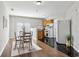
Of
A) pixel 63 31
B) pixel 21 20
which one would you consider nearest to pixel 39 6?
pixel 63 31

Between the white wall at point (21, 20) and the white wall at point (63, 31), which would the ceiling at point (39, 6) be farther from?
the white wall at point (21, 20)

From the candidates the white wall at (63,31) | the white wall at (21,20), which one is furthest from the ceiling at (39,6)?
the white wall at (21,20)

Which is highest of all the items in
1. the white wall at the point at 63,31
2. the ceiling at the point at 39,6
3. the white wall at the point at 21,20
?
the ceiling at the point at 39,6

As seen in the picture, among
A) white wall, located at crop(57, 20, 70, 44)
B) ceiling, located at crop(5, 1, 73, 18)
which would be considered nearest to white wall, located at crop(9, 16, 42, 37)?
ceiling, located at crop(5, 1, 73, 18)

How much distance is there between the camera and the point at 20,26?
488 inches

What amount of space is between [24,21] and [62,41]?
582 cm

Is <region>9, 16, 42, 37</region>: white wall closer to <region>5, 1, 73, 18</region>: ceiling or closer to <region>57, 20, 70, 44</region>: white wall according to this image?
<region>5, 1, 73, 18</region>: ceiling

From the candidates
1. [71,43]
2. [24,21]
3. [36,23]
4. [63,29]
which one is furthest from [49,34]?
[71,43]

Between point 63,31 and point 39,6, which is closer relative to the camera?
point 39,6

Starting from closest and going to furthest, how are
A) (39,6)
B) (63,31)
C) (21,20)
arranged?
(39,6), (63,31), (21,20)

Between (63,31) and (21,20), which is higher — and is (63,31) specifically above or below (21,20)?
below

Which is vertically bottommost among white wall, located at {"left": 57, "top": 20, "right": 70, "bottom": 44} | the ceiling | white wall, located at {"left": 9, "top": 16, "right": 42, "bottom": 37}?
white wall, located at {"left": 57, "top": 20, "right": 70, "bottom": 44}

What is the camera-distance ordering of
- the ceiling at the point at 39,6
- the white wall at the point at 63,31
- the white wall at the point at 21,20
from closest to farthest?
the ceiling at the point at 39,6
the white wall at the point at 63,31
the white wall at the point at 21,20

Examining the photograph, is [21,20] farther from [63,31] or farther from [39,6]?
[63,31]
